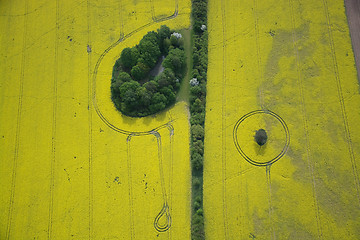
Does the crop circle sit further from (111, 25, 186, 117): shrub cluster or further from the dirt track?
the dirt track

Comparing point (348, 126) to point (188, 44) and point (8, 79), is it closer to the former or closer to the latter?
point (188, 44)

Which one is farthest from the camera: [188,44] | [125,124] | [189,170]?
[188,44]

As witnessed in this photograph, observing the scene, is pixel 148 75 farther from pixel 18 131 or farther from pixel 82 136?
pixel 18 131

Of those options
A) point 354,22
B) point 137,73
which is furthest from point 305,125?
point 137,73

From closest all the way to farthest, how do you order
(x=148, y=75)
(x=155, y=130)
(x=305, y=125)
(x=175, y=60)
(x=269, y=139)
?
(x=269, y=139)
(x=305, y=125)
(x=155, y=130)
(x=175, y=60)
(x=148, y=75)

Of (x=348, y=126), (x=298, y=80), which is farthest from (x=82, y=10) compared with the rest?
(x=348, y=126)

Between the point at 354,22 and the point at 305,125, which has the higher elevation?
the point at 354,22
